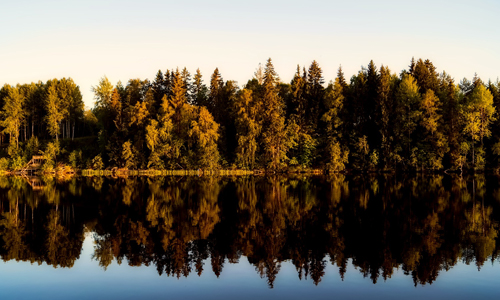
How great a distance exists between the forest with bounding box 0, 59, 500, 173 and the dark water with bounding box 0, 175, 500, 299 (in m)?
41.1

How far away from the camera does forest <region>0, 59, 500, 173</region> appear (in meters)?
70.4

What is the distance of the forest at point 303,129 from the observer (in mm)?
70438

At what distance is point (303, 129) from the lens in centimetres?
7612

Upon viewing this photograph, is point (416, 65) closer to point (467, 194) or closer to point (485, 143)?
point (485, 143)

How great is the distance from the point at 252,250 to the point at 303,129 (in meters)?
59.9

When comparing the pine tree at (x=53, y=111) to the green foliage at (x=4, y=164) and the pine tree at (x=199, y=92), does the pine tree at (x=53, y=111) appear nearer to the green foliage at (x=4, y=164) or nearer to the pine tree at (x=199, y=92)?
the green foliage at (x=4, y=164)

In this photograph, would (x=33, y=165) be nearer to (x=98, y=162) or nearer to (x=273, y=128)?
(x=98, y=162)

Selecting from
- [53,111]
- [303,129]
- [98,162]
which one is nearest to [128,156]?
[98,162]

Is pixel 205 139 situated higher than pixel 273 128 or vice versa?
pixel 273 128

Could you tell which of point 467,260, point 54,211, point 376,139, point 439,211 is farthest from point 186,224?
point 376,139

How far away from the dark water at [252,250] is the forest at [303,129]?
135 feet

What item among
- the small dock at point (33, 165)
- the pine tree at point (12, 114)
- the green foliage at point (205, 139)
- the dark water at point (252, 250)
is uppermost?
the pine tree at point (12, 114)

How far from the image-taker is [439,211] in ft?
86.9

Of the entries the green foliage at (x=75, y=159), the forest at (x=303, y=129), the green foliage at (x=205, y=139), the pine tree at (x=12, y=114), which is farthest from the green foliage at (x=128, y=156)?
the pine tree at (x=12, y=114)
